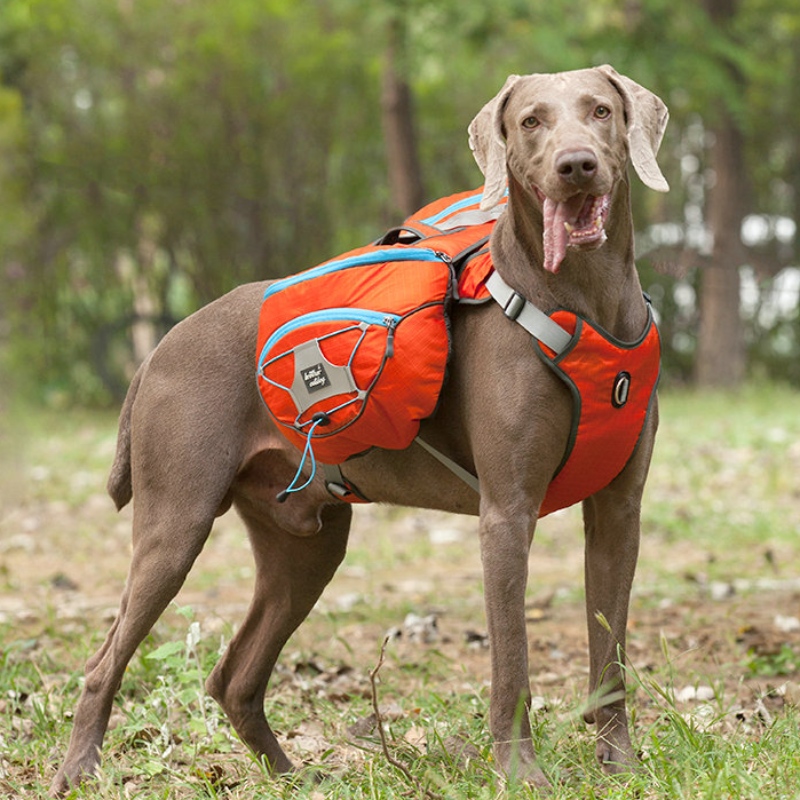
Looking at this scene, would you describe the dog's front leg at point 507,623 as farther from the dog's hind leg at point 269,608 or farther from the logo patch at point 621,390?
the dog's hind leg at point 269,608

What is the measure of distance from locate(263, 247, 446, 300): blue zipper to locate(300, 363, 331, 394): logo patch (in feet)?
0.99

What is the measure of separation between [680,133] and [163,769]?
39.4 ft

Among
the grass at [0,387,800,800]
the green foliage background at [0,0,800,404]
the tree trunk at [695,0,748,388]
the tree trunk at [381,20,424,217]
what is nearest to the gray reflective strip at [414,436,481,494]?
the grass at [0,387,800,800]

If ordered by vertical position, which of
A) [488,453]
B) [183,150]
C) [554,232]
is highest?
[554,232]

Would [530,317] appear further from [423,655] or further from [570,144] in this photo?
[423,655]

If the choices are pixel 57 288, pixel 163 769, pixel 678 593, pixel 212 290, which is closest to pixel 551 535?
pixel 678 593

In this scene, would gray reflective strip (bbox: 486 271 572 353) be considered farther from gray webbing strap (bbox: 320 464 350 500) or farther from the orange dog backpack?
gray webbing strap (bbox: 320 464 350 500)

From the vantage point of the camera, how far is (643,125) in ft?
10.1

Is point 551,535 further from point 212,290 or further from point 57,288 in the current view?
point 57,288

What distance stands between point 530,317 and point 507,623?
2.49 ft

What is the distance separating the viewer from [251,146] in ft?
40.3

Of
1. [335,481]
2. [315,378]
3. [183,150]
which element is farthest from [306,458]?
[183,150]

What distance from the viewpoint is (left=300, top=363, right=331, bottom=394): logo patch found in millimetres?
3377

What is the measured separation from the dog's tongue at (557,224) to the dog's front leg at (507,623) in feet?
2.09
